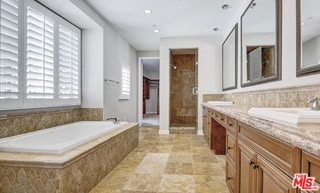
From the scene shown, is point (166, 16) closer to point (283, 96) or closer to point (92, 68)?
point (92, 68)

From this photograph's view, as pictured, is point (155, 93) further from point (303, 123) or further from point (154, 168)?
point (303, 123)

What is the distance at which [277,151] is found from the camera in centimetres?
94

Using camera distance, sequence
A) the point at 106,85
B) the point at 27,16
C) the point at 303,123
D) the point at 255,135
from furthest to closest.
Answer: the point at 106,85
the point at 27,16
the point at 255,135
the point at 303,123

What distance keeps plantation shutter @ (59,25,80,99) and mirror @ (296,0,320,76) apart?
316 centimetres

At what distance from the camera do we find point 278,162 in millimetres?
931

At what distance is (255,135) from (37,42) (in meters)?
2.82

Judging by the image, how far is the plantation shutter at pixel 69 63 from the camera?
326 cm

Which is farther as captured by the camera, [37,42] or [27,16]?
[37,42]

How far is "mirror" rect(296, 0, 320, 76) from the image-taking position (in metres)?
1.39

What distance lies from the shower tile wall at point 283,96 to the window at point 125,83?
323 cm

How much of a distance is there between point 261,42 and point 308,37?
3.26 ft

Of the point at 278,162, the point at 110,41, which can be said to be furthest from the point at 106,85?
the point at 278,162

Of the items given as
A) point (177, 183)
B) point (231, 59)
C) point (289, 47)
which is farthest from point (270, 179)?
point (231, 59)

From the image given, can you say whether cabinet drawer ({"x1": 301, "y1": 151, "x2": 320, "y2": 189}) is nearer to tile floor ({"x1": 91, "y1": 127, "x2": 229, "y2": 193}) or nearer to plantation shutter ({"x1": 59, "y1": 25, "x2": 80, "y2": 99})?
tile floor ({"x1": 91, "y1": 127, "x2": 229, "y2": 193})
